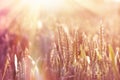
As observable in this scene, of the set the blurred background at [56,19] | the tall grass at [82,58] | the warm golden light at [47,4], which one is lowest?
the tall grass at [82,58]

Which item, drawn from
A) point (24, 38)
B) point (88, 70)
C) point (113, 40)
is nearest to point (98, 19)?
point (113, 40)

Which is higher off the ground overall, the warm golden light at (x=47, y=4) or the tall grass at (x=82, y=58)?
the warm golden light at (x=47, y=4)

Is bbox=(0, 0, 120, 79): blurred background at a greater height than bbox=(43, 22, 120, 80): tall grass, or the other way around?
bbox=(0, 0, 120, 79): blurred background

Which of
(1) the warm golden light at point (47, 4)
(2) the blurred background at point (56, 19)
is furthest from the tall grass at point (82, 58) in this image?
(1) the warm golden light at point (47, 4)

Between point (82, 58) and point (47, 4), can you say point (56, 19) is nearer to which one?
point (47, 4)

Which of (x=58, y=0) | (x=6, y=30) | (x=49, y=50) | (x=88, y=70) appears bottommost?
(x=88, y=70)

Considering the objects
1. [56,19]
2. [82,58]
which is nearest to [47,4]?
[56,19]

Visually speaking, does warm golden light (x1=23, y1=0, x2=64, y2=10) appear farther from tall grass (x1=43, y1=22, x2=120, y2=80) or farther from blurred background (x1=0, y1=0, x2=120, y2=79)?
tall grass (x1=43, y1=22, x2=120, y2=80)

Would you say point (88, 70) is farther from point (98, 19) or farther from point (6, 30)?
point (6, 30)

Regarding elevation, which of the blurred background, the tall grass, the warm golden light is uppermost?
the warm golden light

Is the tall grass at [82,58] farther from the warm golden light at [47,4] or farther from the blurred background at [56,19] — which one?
the warm golden light at [47,4]

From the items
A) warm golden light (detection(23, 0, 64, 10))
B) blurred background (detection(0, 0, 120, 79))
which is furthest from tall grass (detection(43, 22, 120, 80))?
warm golden light (detection(23, 0, 64, 10))
